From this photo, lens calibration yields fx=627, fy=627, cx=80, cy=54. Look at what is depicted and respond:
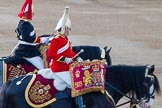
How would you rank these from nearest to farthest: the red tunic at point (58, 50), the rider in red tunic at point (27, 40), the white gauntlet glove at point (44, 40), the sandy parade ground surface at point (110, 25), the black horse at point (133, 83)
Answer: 1. the red tunic at point (58, 50)
2. the black horse at point (133, 83)
3. the rider in red tunic at point (27, 40)
4. the white gauntlet glove at point (44, 40)
5. the sandy parade ground surface at point (110, 25)

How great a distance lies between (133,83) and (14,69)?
245cm

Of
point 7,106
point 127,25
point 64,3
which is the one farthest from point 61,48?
point 64,3

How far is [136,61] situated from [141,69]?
8.40 metres

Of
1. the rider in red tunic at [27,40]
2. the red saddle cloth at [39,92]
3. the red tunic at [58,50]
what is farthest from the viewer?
the rider in red tunic at [27,40]

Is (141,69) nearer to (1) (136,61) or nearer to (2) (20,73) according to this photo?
(2) (20,73)

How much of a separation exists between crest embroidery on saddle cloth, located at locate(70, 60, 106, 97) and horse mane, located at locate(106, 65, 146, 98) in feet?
0.70

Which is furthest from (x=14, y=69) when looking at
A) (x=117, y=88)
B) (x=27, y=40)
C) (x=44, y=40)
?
(x=117, y=88)

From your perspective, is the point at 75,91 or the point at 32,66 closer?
the point at 75,91

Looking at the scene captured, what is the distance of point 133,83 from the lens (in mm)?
8805

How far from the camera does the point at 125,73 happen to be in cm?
885

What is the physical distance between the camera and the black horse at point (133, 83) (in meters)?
8.76

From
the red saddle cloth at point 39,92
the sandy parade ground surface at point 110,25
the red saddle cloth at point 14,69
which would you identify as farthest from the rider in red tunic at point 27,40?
the sandy parade ground surface at point 110,25

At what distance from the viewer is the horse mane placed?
345 inches

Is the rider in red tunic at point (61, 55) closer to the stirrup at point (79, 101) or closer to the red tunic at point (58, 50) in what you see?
the red tunic at point (58, 50)
